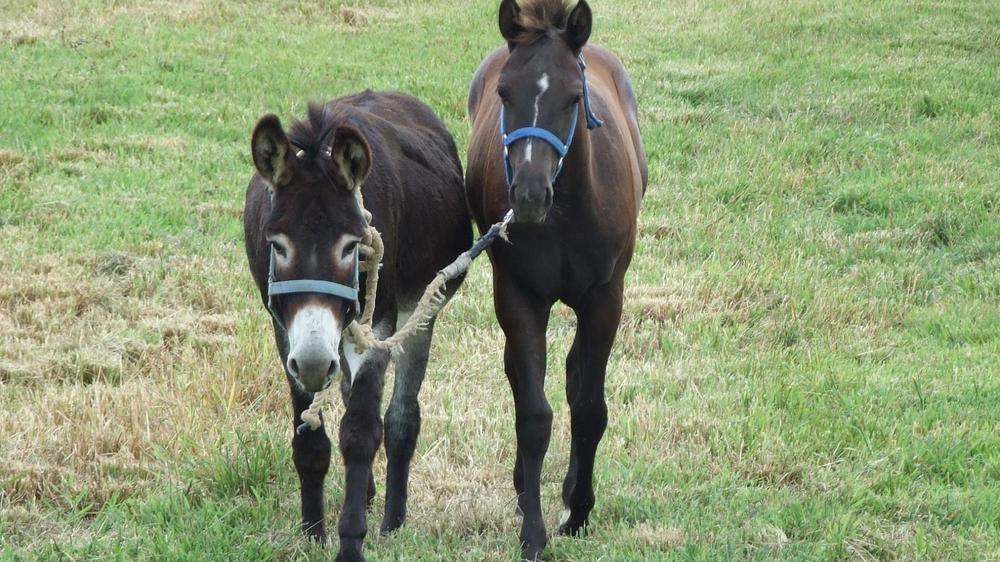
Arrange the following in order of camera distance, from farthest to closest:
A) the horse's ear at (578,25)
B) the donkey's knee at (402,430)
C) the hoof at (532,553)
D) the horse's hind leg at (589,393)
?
1. the donkey's knee at (402,430)
2. the horse's hind leg at (589,393)
3. the hoof at (532,553)
4. the horse's ear at (578,25)

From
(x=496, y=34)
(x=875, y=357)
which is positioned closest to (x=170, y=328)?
(x=875, y=357)

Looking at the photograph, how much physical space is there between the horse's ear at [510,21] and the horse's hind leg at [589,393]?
1.05m

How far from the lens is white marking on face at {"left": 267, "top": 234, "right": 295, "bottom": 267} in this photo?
378 cm

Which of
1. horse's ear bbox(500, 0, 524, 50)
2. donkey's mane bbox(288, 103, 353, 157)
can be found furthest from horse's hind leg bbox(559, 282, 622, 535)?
donkey's mane bbox(288, 103, 353, 157)

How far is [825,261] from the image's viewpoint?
876cm

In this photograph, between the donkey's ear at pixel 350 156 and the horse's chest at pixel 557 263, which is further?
the horse's chest at pixel 557 263

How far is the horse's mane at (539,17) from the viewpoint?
4.45 metres

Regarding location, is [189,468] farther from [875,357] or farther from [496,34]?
[496,34]

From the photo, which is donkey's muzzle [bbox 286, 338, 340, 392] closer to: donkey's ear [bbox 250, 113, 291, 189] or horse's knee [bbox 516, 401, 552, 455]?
donkey's ear [bbox 250, 113, 291, 189]

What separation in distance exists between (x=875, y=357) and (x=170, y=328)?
13.7 feet

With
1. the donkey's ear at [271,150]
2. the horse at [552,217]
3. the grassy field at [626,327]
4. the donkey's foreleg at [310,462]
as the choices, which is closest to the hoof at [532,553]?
the horse at [552,217]

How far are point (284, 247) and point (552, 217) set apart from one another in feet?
3.78

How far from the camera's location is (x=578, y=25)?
4449 mm

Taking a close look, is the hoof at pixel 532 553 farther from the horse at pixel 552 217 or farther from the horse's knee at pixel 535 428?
the horse's knee at pixel 535 428
